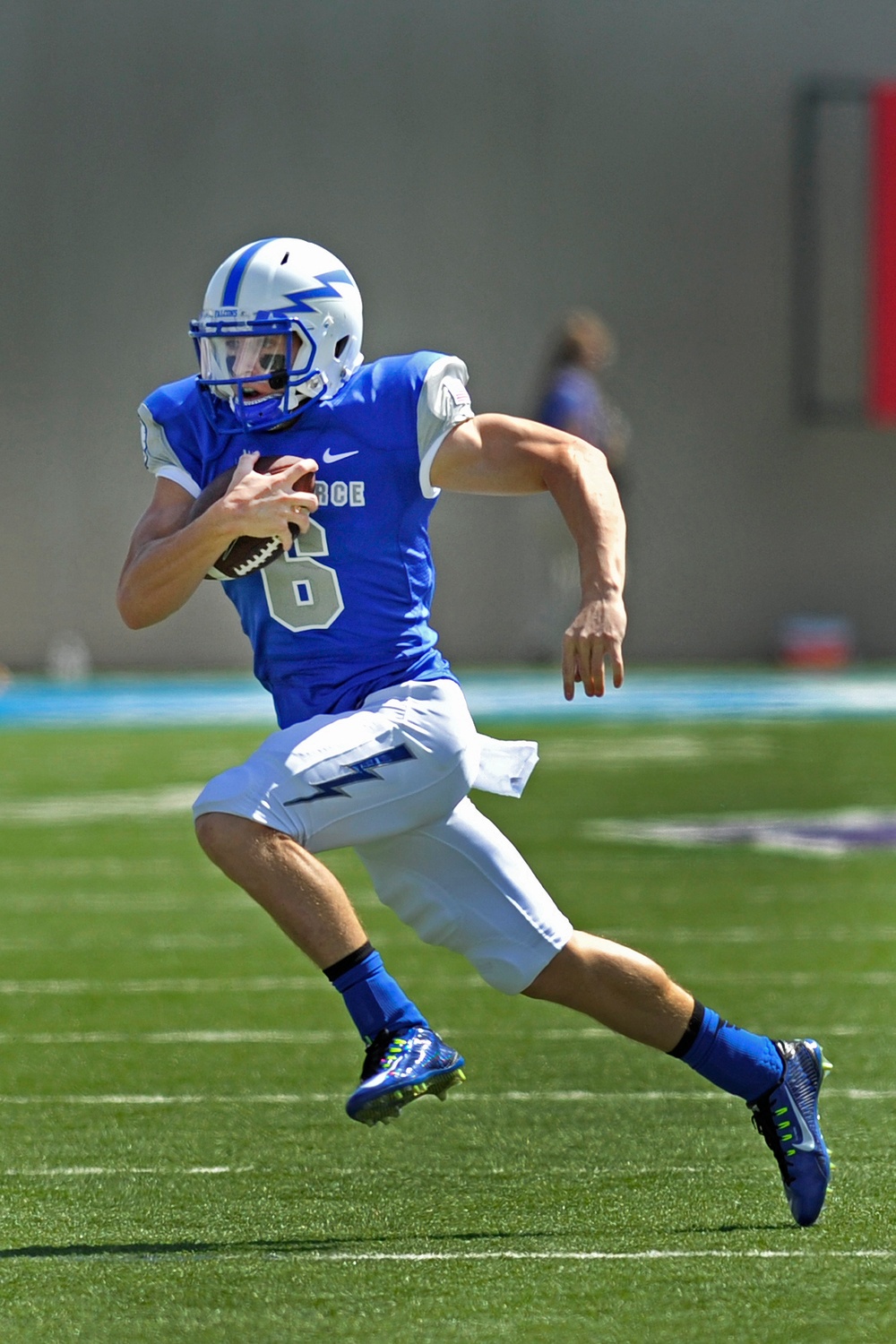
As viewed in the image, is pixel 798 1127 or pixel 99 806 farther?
pixel 99 806

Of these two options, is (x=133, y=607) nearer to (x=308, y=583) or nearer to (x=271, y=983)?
(x=308, y=583)

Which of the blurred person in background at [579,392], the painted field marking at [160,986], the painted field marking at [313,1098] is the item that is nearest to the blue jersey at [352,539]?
the painted field marking at [313,1098]

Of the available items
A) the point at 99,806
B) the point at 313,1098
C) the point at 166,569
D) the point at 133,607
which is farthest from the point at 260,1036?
the point at 99,806

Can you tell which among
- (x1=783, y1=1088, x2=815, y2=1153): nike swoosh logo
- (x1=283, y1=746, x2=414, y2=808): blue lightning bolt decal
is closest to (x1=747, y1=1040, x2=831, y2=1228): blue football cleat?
(x1=783, y1=1088, x2=815, y2=1153): nike swoosh logo

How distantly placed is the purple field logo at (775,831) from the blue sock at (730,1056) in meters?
4.87

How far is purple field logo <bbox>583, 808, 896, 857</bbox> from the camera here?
30.0 ft

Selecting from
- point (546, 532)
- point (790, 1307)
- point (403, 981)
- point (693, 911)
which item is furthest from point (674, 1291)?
point (546, 532)

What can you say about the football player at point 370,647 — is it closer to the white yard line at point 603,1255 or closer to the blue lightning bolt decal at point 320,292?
the blue lightning bolt decal at point 320,292

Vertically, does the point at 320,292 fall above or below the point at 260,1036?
above

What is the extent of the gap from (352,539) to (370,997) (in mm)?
840

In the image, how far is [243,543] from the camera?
3.98 meters

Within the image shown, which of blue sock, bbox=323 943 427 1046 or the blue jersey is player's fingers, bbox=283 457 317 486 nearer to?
the blue jersey

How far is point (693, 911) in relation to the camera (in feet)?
25.1

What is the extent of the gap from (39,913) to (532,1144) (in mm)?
3566
